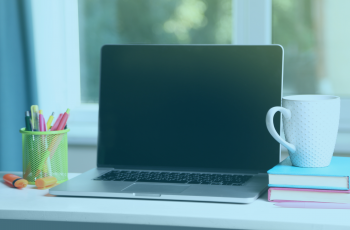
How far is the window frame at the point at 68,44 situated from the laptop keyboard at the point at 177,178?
0.82 metres

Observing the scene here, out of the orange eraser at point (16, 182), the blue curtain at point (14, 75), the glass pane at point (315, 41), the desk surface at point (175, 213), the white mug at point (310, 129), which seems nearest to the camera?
the desk surface at point (175, 213)

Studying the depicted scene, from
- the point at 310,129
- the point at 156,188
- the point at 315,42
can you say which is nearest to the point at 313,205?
the point at 310,129

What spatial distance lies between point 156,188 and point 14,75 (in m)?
1.05

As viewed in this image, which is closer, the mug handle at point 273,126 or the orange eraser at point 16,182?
the mug handle at point 273,126

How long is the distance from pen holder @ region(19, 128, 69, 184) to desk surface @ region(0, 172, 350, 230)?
133 millimetres

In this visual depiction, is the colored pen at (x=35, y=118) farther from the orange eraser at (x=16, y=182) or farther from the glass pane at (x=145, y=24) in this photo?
the glass pane at (x=145, y=24)

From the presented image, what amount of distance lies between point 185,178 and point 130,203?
176 millimetres

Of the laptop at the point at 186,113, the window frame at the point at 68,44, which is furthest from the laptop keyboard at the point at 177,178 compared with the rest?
the window frame at the point at 68,44

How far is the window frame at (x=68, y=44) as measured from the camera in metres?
1.65

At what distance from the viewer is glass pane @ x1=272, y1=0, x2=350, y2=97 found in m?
1.72

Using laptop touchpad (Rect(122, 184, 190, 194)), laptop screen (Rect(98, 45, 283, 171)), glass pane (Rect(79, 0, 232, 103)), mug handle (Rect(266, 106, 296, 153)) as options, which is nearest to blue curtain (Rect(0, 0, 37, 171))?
glass pane (Rect(79, 0, 232, 103))

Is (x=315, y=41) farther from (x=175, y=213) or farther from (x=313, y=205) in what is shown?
(x=175, y=213)

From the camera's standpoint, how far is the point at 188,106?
96 cm

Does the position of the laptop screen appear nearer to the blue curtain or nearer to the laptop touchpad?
the laptop touchpad
